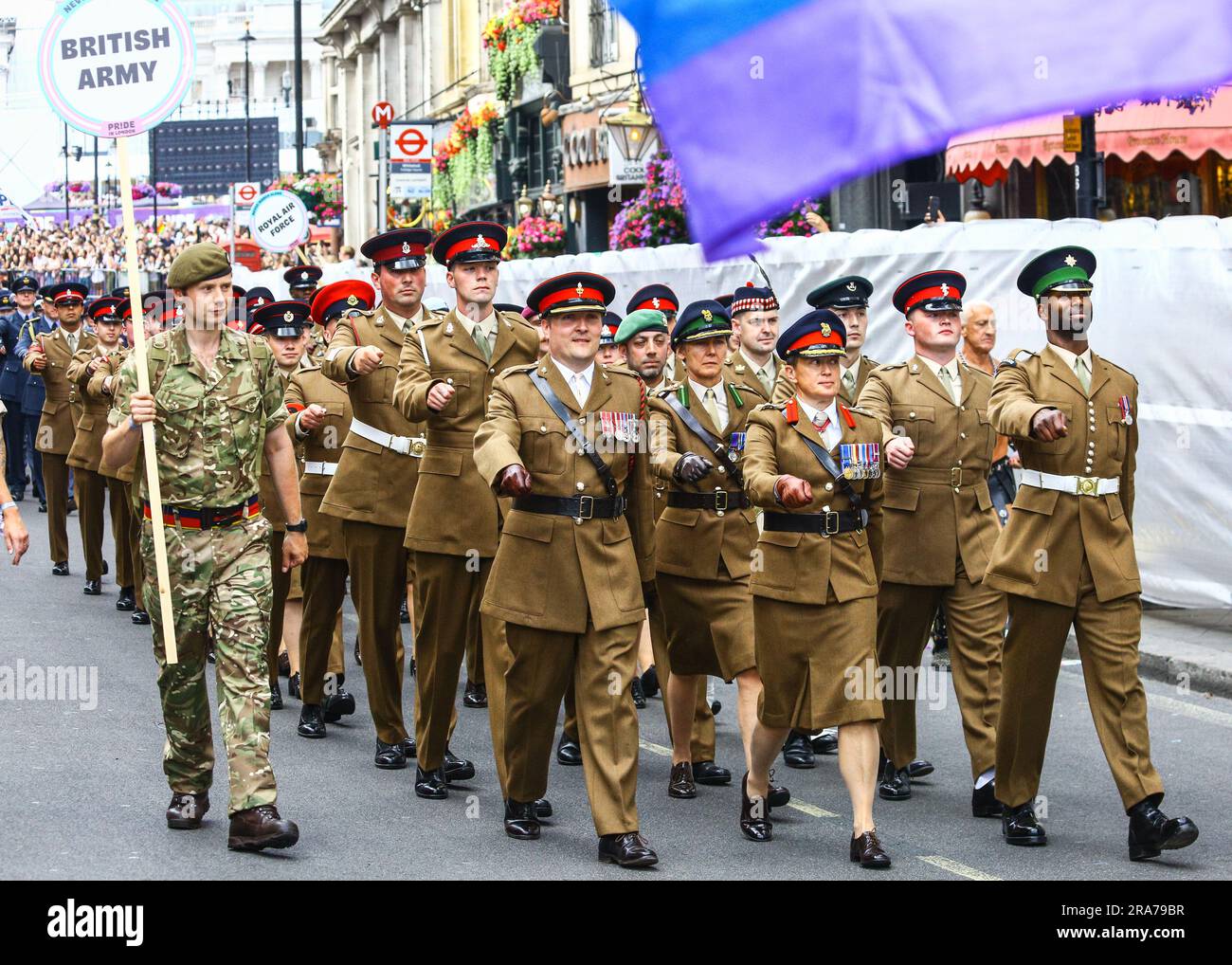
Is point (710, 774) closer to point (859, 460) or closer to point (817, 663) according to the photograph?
point (817, 663)

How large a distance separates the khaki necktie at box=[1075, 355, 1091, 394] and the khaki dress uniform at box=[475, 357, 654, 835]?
162 centimetres

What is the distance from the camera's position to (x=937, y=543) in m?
7.69

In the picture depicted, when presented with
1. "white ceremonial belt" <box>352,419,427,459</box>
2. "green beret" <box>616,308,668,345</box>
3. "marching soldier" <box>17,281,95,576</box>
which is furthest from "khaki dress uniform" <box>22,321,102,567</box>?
"green beret" <box>616,308,668,345</box>

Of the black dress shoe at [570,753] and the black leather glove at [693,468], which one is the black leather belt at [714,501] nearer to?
the black leather glove at [693,468]

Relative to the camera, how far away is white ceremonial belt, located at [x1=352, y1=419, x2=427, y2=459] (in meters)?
8.57

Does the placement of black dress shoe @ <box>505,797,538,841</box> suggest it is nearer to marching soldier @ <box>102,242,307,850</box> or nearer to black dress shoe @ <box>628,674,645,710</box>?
marching soldier @ <box>102,242,307,850</box>

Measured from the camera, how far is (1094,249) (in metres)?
12.1

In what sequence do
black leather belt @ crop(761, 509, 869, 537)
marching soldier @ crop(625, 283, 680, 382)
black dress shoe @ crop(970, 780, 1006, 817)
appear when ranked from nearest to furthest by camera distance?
black leather belt @ crop(761, 509, 869, 537) → black dress shoe @ crop(970, 780, 1006, 817) → marching soldier @ crop(625, 283, 680, 382)

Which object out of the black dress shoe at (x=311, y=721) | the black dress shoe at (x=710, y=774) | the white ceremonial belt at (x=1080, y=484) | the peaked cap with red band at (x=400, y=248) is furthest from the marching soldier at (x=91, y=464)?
the white ceremonial belt at (x=1080, y=484)

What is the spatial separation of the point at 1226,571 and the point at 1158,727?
2.58m

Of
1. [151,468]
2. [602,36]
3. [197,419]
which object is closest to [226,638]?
[151,468]

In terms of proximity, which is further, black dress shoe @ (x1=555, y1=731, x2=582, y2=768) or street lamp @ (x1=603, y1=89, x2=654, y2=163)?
street lamp @ (x1=603, y1=89, x2=654, y2=163)

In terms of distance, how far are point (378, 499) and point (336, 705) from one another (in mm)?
1416

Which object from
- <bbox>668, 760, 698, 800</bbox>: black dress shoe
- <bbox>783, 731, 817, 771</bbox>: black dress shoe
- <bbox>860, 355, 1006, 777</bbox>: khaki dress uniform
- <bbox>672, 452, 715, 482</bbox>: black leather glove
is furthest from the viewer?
<bbox>783, 731, 817, 771</bbox>: black dress shoe
